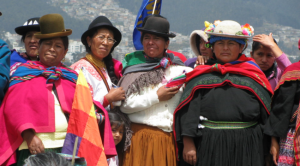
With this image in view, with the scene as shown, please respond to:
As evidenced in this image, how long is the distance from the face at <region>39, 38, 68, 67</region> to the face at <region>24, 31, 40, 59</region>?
4.07 ft

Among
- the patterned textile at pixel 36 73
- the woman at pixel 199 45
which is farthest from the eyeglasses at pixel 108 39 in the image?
the woman at pixel 199 45

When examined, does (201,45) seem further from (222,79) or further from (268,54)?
(222,79)

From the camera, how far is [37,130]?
327cm

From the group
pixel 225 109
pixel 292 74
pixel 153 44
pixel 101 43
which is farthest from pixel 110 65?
pixel 292 74

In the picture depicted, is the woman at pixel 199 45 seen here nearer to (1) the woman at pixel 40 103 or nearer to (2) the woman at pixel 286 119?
(2) the woman at pixel 286 119

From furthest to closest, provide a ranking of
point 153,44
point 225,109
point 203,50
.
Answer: point 203,50 → point 153,44 → point 225,109

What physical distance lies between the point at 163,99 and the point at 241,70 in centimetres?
92

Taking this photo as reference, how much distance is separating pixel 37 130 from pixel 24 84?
0.46 m

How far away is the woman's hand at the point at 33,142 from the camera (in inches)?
126

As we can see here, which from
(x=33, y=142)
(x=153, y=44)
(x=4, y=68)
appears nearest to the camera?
(x=33, y=142)

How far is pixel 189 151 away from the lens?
151 inches

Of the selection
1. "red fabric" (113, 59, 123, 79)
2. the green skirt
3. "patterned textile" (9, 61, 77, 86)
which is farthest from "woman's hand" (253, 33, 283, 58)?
the green skirt

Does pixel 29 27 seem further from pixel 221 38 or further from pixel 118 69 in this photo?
pixel 221 38

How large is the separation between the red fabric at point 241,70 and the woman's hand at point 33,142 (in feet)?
5.61
